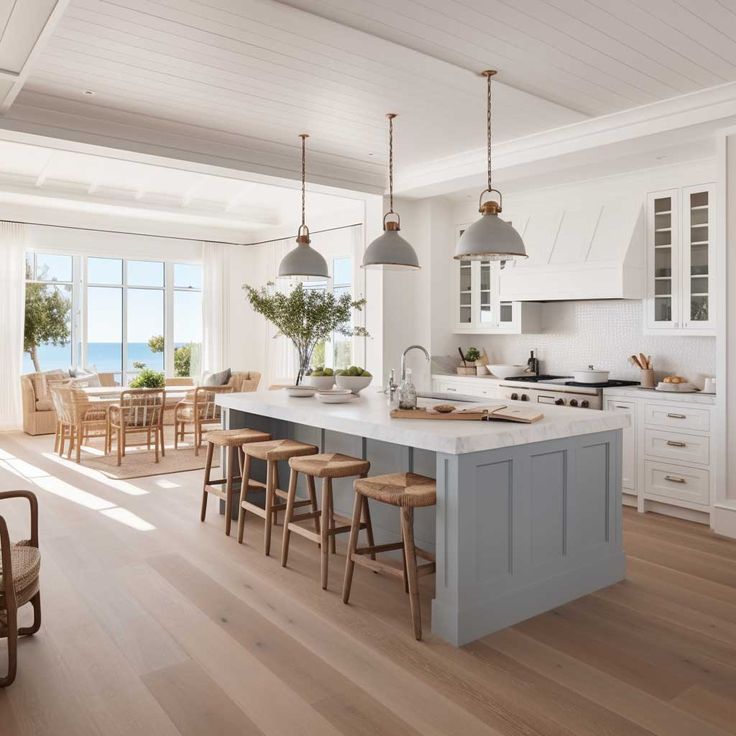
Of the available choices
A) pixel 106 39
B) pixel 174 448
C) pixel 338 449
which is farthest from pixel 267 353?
pixel 106 39

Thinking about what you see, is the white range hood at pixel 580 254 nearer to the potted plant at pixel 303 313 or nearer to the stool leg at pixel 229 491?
the potted plant at pixel 303 313

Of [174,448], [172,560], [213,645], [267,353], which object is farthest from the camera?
[267,353]

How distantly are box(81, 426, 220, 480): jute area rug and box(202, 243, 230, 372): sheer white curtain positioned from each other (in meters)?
2.92

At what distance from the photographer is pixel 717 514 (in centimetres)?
462

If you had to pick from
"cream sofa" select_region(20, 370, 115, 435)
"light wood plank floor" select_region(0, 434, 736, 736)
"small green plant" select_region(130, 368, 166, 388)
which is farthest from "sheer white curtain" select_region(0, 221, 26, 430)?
"light wood plank floor" select_region(0, 434, 736, 736)

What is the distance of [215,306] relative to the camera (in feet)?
35.9

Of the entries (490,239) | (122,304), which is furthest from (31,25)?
(122,304)

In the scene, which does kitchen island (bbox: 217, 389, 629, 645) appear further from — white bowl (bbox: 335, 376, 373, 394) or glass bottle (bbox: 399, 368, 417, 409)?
white bowl (bbox: 335, 376, 373, 394)

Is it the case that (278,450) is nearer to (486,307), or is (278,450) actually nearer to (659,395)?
(659,395)

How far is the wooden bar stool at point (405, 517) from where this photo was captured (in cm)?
300

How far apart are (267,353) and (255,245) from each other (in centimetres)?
182

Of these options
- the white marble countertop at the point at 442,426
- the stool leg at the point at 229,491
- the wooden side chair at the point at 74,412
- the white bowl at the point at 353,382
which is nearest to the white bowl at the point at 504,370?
the white bowl at the point at 353,382

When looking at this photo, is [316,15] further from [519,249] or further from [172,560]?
[172,560]

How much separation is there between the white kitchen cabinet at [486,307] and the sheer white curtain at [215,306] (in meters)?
4.95
